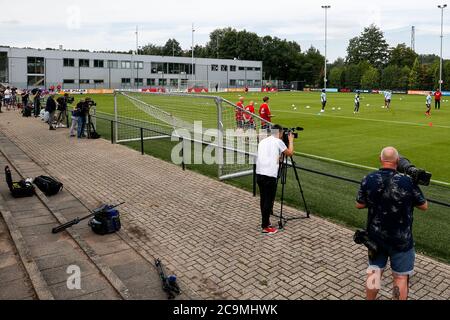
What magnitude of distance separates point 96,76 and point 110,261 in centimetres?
7347

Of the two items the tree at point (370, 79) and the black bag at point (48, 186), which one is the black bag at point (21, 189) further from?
the tree at point (370, 79)

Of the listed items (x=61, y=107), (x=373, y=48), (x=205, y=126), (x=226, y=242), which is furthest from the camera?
(x=373, y=48)

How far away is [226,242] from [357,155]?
9403 millimetres

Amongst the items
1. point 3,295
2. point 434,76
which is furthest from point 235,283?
point 434,76

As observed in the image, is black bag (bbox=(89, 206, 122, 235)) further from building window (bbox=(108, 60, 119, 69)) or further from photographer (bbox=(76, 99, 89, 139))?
building window (bbox=(108, 60, 119, 69))

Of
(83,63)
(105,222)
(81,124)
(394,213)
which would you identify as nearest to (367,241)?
(394,213)

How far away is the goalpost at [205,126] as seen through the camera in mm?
12633

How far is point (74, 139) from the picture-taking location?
1983 centimetres

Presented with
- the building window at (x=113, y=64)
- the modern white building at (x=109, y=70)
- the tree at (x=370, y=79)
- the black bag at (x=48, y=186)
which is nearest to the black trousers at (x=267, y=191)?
the black bag at (x=48, y=186)

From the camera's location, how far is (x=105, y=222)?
787 cm

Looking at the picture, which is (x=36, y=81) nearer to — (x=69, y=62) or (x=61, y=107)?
(x=69, y=62)

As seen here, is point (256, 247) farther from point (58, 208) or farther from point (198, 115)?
point (198, 115)

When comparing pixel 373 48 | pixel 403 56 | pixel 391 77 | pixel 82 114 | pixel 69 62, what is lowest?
pixel 82 114
